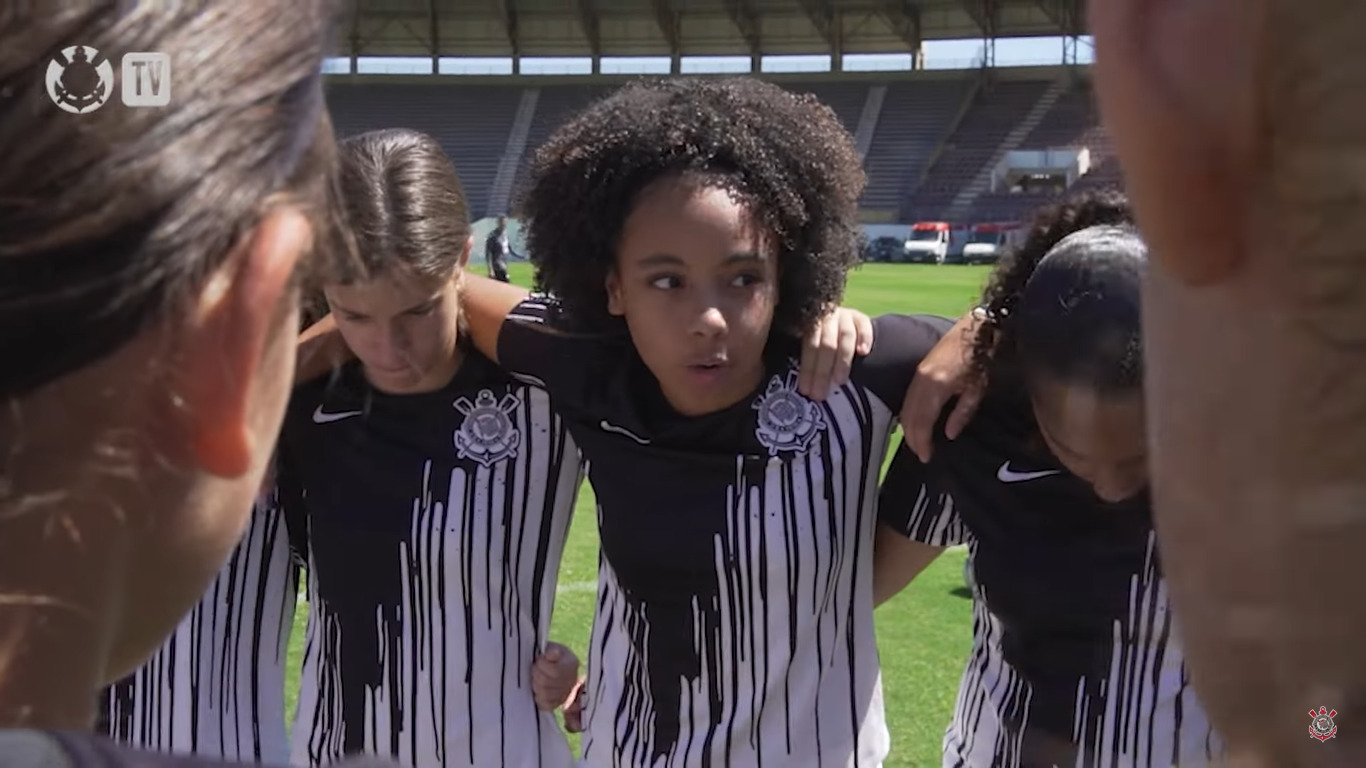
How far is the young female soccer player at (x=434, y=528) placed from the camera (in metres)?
2.30

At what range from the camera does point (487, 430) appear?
92.7 inches

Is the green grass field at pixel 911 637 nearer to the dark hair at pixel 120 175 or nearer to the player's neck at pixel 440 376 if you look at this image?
the player's neck at pixel 440 376

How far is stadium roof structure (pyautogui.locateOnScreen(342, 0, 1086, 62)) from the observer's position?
3338 centimetres

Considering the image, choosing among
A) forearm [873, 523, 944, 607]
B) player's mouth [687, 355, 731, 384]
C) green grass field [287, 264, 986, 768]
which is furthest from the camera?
green grass field [287, 264, 986, 768]

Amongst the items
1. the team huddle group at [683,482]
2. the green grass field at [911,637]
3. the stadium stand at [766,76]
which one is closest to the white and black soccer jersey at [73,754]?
the team huddle group at [683,482]

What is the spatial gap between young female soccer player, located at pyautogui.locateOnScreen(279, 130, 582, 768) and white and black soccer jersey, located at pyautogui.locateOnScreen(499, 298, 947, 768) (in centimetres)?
20

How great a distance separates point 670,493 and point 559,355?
1.24 feet

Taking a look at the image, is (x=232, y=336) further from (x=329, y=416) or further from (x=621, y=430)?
(x=329, y=416)

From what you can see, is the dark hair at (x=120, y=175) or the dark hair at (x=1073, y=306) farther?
the dark hair at (x=1073, y=306)

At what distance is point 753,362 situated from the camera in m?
2.18

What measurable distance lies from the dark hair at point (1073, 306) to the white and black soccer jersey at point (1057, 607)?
12 cm

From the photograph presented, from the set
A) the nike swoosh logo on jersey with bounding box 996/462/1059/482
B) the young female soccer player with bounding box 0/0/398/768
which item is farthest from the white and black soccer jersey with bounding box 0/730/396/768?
the nike swoosh logo on jersey with bounding box 996/462/1059/482

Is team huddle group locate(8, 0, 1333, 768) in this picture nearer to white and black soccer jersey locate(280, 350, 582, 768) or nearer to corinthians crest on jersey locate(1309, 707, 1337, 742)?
white and black soccer jersey locate(280, 350, 582, 768)

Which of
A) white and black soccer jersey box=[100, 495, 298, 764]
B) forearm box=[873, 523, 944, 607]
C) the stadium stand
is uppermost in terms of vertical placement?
the stadium stand
